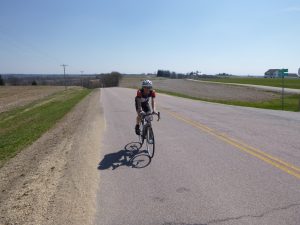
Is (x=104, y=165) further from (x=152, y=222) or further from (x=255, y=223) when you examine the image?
(x=255, y=223)

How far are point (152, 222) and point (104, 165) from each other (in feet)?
10.7

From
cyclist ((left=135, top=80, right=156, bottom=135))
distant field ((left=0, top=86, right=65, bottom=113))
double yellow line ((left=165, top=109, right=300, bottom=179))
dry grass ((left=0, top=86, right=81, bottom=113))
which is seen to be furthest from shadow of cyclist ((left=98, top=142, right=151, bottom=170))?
distant field ((left=0, top=86, right=65, bottom=113))

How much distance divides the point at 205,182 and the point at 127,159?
254 cm

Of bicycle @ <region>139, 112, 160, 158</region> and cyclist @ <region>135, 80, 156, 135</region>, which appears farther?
cyclist @ <region>135, 80, 156, 135</region>

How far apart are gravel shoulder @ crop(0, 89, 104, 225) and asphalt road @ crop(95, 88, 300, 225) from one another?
272mm

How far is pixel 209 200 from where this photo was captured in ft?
17.2

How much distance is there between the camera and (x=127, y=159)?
8.16 metres

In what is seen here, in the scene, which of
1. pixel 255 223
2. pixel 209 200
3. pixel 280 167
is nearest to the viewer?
pixel 255 223

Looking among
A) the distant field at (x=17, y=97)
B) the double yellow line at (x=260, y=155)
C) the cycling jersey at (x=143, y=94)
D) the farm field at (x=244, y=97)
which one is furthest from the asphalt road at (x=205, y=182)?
the distant field at (x=17, y=97)

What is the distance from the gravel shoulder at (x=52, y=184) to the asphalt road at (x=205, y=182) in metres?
0.27

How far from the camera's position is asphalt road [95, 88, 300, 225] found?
15.5 feet

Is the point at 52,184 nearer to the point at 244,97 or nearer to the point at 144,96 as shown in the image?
the point at 144,96

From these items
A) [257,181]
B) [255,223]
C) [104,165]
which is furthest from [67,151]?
[255,223]

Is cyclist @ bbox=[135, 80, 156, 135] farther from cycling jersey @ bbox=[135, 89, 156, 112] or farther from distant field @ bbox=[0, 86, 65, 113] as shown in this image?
distant field @ bbox=[0, 86, 65, 113]
